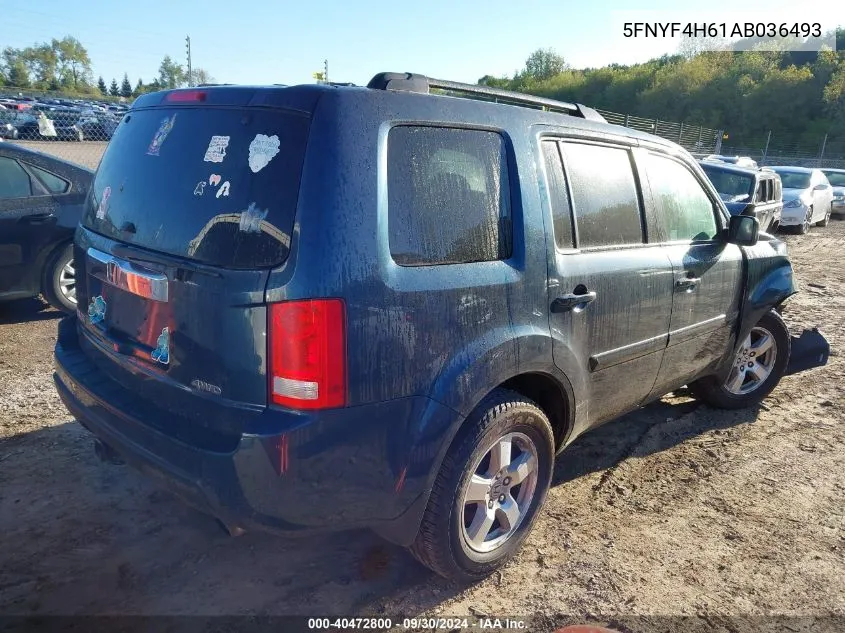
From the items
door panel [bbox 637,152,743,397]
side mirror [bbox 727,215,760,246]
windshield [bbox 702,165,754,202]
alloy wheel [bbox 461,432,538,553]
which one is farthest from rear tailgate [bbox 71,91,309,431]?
windshield [bbox 702,165,754,202]

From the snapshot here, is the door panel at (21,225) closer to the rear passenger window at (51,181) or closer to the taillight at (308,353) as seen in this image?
the rear passenger window at (51,181)

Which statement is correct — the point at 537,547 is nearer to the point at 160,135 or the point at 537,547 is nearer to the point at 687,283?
the point at 687,283

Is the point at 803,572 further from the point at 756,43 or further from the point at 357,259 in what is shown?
the point at 756,43

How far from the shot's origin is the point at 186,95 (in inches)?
100.0

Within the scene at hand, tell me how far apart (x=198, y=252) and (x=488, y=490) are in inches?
58.1

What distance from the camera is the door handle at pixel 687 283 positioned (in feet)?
11.5

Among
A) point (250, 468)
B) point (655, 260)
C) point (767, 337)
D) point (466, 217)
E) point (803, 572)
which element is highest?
point (466, 217)

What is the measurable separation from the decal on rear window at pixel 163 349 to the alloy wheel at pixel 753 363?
370cm

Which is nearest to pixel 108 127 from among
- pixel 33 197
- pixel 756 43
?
pixel 33 197

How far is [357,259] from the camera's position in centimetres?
211

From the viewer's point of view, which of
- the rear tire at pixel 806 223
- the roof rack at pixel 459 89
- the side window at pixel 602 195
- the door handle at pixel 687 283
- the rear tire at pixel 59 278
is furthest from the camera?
the rear tire at pixel 806 223

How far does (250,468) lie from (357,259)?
0.75m

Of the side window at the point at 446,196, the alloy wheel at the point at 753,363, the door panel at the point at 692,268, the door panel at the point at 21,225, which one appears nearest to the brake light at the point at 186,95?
the side window at the point at 446,196

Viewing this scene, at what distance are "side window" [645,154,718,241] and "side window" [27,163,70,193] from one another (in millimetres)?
5151
